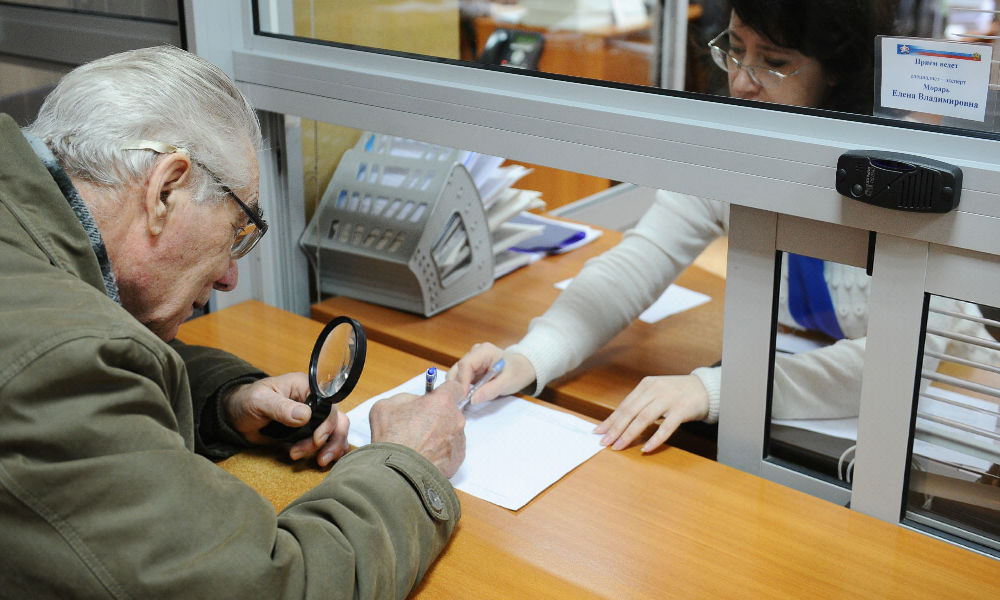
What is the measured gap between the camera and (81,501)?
77 cm

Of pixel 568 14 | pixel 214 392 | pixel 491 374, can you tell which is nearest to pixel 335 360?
pixel 214 392

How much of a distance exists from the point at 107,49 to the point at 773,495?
1346 mm

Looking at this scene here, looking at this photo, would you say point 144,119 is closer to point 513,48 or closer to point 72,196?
point 72,196

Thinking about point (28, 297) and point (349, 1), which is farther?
point (349, 1)

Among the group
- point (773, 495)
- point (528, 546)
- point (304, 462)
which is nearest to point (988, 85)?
point (773, 495)

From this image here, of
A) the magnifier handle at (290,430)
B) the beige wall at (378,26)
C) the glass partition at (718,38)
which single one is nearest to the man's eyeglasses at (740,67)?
the glass partition at (718,38)

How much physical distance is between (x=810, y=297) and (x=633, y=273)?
449mm

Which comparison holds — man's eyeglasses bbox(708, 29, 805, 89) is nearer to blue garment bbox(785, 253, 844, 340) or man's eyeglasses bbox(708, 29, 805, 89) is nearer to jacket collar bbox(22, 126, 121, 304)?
blue garment bbox(785, 253, 844, 340)

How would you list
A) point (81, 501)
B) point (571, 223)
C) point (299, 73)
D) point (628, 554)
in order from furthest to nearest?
point (571, 223) → point (299, 73) → point (628, 554) → point (81, 501)

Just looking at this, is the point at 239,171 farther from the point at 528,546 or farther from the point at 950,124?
the point at 950,124

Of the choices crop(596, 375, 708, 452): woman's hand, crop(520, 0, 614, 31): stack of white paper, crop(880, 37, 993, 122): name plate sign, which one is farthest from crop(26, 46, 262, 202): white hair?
crop(520, 0, 614, 31): stack of white paper

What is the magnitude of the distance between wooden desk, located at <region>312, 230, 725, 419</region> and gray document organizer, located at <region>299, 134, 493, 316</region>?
0.15 feet

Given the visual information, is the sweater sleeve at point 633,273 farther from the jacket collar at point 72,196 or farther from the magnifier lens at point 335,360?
the jacket collar at point 72,196

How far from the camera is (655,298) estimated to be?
1.77 m
